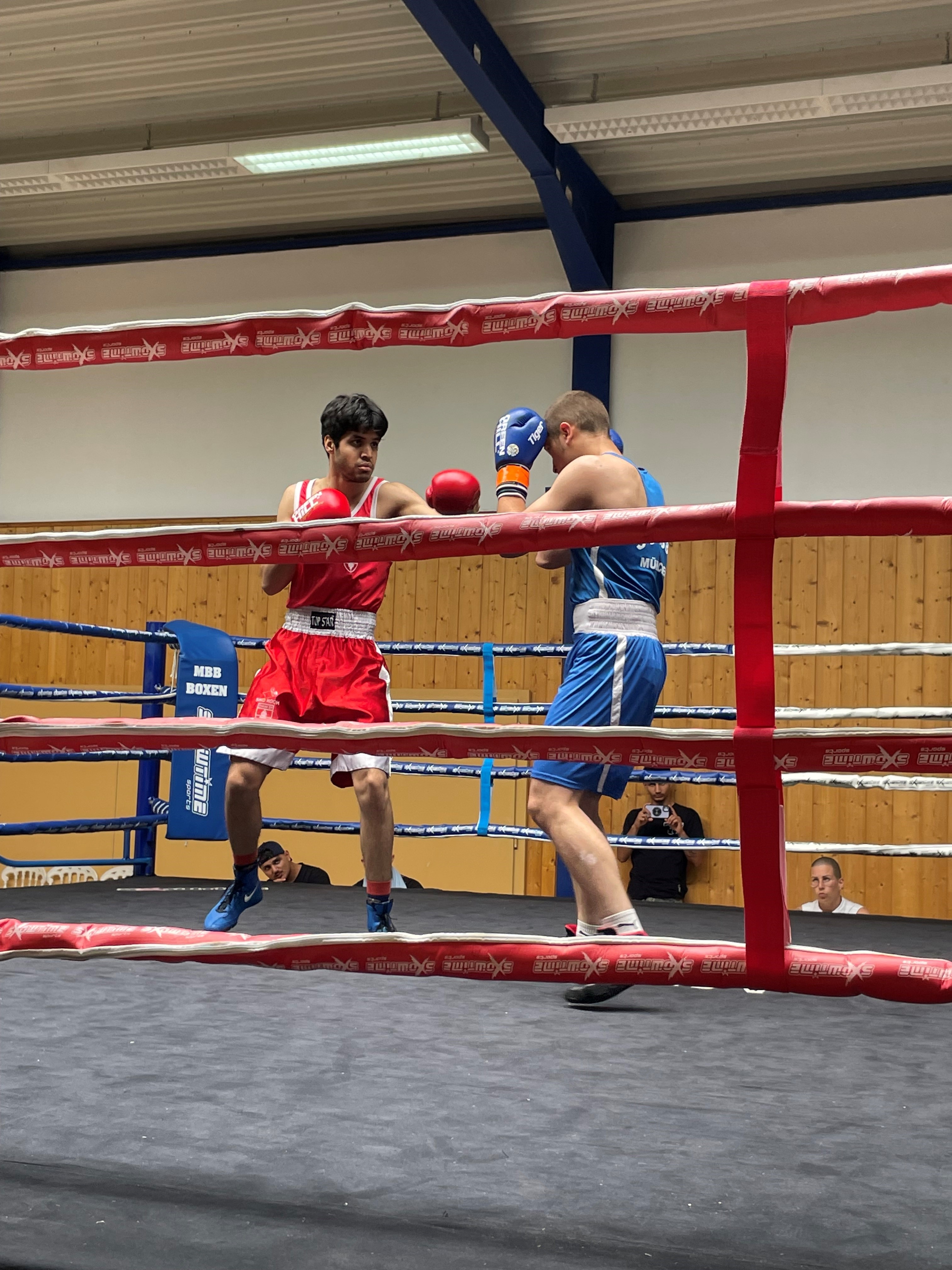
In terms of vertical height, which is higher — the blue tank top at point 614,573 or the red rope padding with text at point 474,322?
the red rope padding with text at point 474,322

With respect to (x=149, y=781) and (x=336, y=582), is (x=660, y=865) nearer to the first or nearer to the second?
(x=149, y=781)

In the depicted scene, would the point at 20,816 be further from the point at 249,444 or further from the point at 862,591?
the point at 862,591

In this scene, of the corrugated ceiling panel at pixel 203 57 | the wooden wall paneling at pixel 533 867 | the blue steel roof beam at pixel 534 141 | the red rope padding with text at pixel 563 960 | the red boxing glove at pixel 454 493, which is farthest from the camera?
the wooden wall paneling at pixel 533 867

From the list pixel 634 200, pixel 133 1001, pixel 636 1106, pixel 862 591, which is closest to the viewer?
pixel 636 1106

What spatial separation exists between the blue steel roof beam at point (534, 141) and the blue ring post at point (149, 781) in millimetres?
2460

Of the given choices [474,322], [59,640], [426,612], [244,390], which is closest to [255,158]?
[244,390]

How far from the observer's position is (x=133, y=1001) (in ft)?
7.36

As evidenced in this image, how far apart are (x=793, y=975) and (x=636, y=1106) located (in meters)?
0.53

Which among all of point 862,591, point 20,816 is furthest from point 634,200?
point 20,816

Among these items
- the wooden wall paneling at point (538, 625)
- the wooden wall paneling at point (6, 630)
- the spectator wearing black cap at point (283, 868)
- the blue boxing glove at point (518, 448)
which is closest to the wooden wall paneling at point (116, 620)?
the wooden wall paneling at point (6, 630)

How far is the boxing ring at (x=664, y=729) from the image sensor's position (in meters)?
1.19

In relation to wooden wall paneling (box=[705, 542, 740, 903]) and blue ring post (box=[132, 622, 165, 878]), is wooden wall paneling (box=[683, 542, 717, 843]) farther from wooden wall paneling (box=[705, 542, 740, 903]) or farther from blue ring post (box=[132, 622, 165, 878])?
blue ring post (box=[132, 622, 165, 878])

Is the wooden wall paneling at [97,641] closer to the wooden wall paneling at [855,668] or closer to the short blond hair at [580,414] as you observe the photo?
the wooden wall paneling at [855,668]

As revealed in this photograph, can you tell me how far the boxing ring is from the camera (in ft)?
3.91
